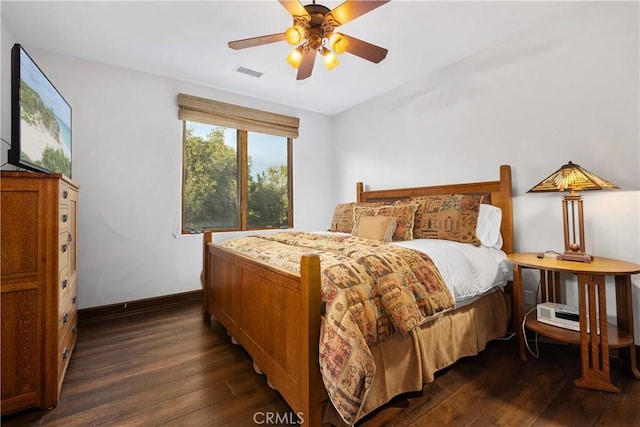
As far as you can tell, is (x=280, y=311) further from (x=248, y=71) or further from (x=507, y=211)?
(x=248, y=71)

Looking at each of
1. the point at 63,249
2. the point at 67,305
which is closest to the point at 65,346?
the point at 67,305

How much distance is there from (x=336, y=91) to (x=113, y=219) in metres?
3.01

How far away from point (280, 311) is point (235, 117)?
2.95 m

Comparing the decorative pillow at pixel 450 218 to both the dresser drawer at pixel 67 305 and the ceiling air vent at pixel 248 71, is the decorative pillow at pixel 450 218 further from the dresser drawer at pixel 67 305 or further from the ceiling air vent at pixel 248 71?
the dresser drawer at pixel 67 305

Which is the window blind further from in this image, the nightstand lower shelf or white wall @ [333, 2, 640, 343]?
the nightstand lower shelf

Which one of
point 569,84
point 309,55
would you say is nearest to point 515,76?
point 569,84

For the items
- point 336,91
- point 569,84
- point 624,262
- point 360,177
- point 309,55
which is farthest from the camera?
point 360,177

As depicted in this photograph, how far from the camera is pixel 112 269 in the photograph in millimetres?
2953

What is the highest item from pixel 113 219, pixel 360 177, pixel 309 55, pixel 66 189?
pixel 309 55

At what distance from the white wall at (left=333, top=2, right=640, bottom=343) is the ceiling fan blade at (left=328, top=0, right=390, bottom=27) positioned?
5.67 feet

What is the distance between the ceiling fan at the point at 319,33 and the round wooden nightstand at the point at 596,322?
1914 mm

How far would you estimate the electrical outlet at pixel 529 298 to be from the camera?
244 cm

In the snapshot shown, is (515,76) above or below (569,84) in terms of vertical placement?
above

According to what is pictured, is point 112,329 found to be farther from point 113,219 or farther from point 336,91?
point 336,91
